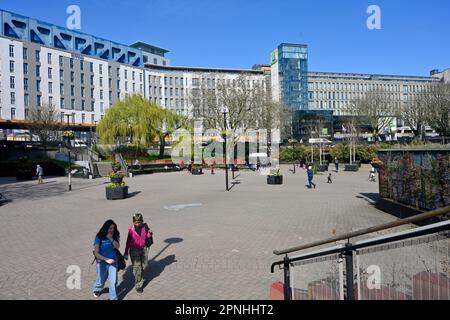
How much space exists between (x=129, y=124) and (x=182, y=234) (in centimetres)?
3195

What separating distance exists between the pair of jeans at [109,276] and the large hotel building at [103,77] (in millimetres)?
40283

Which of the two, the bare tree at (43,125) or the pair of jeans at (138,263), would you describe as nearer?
the pair of jeans at (138,263)

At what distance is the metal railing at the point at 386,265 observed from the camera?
3.08 m

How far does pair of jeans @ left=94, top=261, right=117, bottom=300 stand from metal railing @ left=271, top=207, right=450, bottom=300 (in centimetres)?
298

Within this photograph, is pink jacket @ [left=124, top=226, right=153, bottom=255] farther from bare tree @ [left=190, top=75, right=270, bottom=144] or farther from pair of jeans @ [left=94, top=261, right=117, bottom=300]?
bare tree @ [left=190, top=75, right=270, bottom=144]

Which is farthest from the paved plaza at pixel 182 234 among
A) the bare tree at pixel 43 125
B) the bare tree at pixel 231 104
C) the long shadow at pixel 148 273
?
the bare tree at pixel 43 125

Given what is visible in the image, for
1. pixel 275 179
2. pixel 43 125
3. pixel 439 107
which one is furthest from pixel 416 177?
pixel 43 125

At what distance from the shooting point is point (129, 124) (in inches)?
1555

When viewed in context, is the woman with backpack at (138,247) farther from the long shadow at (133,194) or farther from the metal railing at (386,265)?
the long shadow at (133,194)

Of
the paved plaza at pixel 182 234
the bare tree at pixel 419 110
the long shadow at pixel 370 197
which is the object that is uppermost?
the bare tree at pixel 419 110

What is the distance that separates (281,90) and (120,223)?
90615 millimetres

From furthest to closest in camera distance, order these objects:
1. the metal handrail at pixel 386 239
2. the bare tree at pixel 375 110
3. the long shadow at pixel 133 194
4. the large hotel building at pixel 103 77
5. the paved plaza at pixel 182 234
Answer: the large hotel building at pixel 103 77
the bare tree at pixel 375 110
the long shadow at pixel 133 194
the paved plaza at pixel 182 234
the metal handrail at pixel 386 239

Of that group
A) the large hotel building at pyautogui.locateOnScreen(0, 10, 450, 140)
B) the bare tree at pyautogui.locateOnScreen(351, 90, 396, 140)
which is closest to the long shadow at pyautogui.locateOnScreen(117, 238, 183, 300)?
the large hotel building at pyautogui.locateOnScreen(0, 10, 450, 140)

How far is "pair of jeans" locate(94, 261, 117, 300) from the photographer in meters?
5.61
